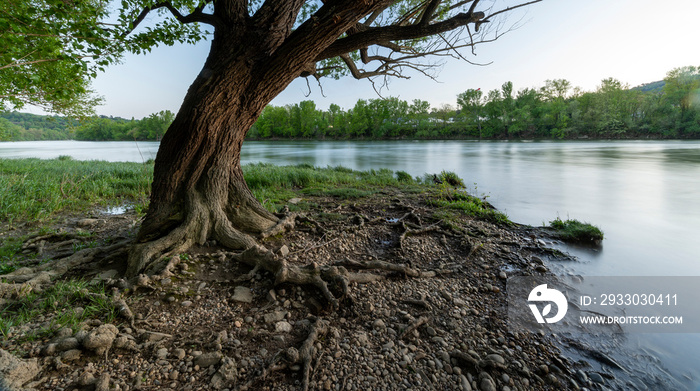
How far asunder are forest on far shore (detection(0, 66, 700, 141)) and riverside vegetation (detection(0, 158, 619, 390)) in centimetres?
5765

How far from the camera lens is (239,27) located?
12.2 feet

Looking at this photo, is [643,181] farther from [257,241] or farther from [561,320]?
[257,241]

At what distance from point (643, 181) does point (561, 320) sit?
18.6 metres

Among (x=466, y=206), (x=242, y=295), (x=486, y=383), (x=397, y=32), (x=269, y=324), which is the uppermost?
(x=397, y=32)

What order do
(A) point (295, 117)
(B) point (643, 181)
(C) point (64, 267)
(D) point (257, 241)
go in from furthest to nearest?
(A) point (295, 117), (B) point (643, 181), (D) point (257, 241), (C) point (64, 267)

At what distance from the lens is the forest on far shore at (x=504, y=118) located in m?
56.5

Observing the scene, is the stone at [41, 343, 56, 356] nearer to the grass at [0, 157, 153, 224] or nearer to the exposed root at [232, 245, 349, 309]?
the exposed root at [232, 245, 349, 309]

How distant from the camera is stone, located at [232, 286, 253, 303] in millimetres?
2992

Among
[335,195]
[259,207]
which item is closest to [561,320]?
[259,207]

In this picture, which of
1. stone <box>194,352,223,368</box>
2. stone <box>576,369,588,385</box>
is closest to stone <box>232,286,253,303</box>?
stone <box>194,352,223,368</box>

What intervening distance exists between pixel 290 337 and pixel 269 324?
0.28 meters

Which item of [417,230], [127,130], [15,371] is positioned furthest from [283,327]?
[127,130]

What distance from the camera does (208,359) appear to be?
7.14 feet

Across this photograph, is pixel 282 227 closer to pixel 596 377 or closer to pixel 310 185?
pixel 596 377
